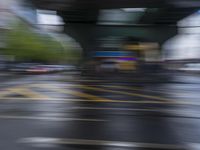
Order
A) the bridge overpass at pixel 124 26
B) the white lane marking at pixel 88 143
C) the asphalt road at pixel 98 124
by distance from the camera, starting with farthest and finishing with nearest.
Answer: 1. the bridge overpass at pixel 124 26
2. the asphalt road at pixel 98 124
3. the white lane marking at pixel 88 143

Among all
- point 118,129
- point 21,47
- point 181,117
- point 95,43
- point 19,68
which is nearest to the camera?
point 118,129

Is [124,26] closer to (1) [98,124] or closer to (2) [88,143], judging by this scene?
(1) [98,124]

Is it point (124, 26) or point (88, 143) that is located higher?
point (88, 143)

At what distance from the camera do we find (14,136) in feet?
23.9

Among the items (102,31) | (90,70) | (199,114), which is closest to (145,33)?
(102,31)

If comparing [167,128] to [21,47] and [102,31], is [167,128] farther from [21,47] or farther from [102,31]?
[21,47]

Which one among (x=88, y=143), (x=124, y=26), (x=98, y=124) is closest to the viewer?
(x=88, y=143)

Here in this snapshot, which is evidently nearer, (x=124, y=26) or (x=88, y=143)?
(x=88, y=143)

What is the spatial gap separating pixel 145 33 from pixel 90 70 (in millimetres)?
13848

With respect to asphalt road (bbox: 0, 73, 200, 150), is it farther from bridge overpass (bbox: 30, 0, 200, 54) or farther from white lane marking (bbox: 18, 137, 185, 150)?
bridge overpass (bbox: 30, 0, 200, 54)

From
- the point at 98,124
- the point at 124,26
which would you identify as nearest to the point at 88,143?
the point at 98,124

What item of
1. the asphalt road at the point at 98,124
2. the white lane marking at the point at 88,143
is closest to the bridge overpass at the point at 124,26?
the asphalt road at the point at 98,124

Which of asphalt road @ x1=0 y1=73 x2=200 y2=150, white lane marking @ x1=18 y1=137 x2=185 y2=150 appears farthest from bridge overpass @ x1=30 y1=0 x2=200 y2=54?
white lane marking @ x1=18 y1=137 x2=185 y2=150

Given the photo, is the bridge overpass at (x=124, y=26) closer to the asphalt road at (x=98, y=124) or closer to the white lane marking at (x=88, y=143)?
the asphalt road at (x=98, y=124)
